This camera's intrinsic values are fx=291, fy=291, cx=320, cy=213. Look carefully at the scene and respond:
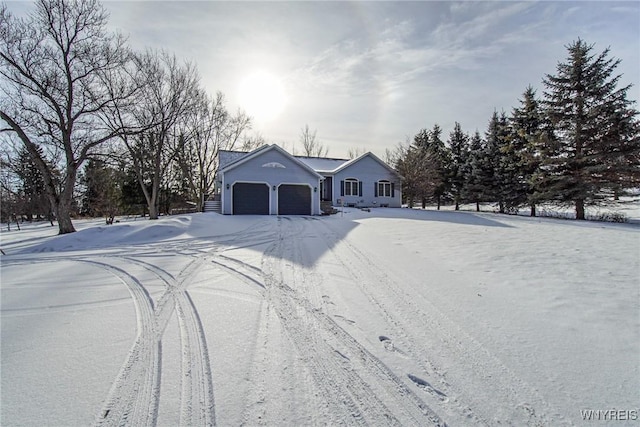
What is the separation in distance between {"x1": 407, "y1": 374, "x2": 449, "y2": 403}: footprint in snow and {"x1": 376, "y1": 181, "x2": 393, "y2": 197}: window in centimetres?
2323

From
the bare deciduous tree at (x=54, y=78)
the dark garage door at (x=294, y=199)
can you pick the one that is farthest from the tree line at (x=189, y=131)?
the dark garage door at (x=294, y=199)

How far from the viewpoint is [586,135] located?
633 inches

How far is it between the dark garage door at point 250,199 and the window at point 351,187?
7.82 m

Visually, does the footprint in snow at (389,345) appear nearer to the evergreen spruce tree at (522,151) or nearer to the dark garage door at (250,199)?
the dark garage door at (250,199)

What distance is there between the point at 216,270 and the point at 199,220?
8.87 m

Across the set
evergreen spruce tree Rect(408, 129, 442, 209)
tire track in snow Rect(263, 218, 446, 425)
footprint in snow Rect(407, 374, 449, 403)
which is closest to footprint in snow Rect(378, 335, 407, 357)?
tire track in snow Rect(263, 218, 446, 425)

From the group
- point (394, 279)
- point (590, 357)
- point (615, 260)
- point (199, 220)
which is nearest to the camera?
point (590, 357)

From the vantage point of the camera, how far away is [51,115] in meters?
13.7

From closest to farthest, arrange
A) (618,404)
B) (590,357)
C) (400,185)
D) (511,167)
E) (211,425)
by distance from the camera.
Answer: (211,425)
(618,404)
(590,357)
(511,167)
(400,185)

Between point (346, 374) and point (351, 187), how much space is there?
878 inches

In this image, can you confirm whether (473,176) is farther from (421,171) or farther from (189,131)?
(189,131)

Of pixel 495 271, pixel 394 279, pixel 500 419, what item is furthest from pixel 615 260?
pixel 500 419

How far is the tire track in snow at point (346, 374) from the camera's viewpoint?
1974 mm

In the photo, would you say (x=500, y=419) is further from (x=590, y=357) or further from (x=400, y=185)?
(x=400, y=185)
